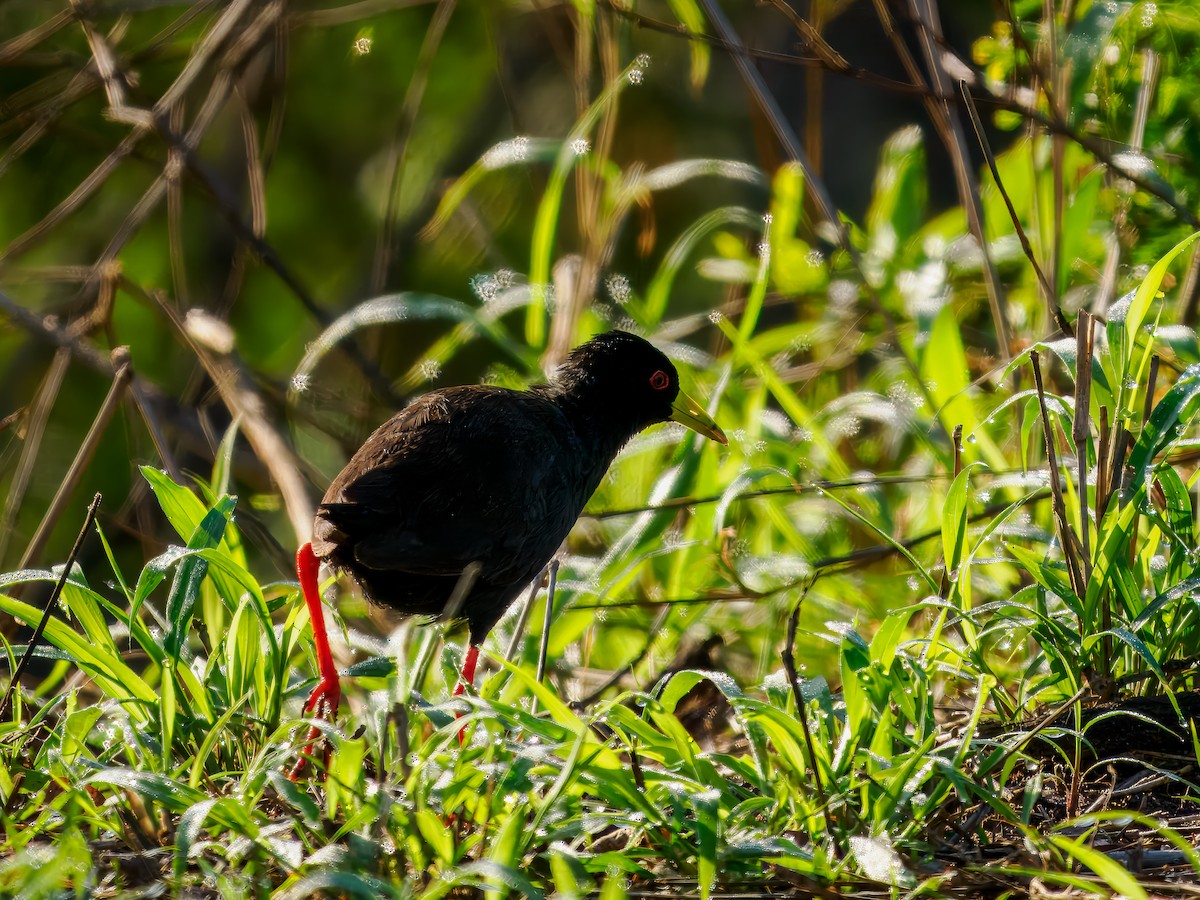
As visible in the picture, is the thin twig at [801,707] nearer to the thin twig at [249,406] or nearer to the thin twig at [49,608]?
the thin twig at [49,608]

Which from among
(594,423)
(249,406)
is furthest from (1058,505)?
(249,406)

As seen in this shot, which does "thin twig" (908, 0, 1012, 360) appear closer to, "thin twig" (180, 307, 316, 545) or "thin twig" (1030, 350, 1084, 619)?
"thin twig" (1030, 350, 1084, 619)

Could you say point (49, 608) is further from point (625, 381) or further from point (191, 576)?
point (625, 381)

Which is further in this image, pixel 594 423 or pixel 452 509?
pixel 594 423

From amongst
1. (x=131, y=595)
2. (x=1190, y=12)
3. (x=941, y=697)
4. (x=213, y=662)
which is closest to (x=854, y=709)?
(x=941, y=697)

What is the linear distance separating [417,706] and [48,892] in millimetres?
759

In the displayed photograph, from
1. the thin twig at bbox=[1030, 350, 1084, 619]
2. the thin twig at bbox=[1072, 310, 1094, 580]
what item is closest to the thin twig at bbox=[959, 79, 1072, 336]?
the thin twig at bbox=[1072, 310, 1094, 580]

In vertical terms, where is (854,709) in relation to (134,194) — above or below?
below

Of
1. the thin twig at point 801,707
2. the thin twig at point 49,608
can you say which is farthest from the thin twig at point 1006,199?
the thin twig at point 49,608

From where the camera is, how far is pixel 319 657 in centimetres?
295

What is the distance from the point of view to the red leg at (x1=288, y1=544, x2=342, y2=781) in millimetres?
2891

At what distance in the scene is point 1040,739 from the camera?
8.75ft

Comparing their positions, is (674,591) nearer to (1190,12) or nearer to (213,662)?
(213,662)

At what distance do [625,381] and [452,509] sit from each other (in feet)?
3.50
